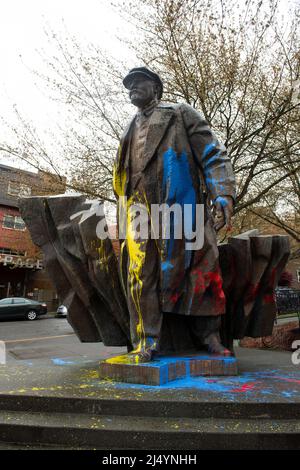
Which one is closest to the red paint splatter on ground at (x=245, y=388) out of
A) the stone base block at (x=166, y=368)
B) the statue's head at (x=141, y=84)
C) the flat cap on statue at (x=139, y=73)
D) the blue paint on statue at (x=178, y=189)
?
the stone base block at (x=166, y=368)

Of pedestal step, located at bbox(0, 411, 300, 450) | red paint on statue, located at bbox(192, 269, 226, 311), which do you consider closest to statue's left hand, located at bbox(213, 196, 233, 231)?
red paint on statue, located at bbox(192, 269, 226, 311)

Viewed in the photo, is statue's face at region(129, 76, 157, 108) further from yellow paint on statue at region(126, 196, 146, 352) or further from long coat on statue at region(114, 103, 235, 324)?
yellow paint on statue at region(126, 196, 146, 352)

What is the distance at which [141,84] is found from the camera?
418cm

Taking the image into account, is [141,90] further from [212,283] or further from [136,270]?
[212,283]

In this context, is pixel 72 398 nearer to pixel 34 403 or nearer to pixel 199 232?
pixel 34 403

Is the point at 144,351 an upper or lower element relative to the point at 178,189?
lower

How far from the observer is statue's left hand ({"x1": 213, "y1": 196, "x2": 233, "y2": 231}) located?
12.4 ft

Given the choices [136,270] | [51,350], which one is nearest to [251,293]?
[136,270]

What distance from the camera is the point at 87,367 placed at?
432 centimetres

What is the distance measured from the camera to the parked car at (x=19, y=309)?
22047 mm

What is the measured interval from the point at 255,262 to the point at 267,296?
0.40 meters

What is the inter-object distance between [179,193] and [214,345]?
1.50m

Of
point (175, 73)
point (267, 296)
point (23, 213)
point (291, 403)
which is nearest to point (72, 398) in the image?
point (291, 403)

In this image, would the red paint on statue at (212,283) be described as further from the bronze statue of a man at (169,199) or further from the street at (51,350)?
the street at (51,350)
